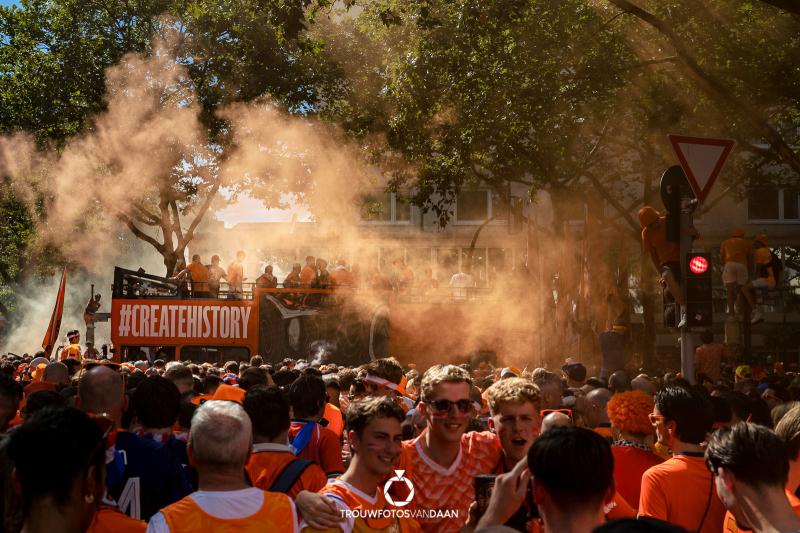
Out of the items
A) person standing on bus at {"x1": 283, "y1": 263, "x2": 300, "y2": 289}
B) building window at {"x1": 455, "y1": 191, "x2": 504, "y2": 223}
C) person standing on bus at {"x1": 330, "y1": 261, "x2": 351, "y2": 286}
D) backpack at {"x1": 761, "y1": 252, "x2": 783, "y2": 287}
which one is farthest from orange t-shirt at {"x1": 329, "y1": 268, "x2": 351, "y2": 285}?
building window at {"x1": 455, "y1": 191, "x2": 504, "y2": 223}

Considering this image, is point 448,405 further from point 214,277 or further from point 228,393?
point 214,277

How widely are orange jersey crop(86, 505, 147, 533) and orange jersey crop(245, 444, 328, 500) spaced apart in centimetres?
93

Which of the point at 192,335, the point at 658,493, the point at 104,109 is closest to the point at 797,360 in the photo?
the point at 192,335

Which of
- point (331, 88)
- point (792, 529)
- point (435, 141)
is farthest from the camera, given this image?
point (331, 88)

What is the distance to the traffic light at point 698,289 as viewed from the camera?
6.08 m

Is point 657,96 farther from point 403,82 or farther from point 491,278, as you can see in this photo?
point 491,278

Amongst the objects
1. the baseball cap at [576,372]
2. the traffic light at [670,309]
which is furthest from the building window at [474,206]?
the traffic light at [670,309]

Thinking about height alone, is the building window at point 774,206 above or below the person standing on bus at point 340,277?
above

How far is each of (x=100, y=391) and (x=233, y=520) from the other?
1635mm

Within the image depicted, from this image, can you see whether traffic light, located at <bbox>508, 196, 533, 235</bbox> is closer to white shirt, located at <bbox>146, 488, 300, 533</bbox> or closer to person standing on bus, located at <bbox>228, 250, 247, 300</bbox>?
person standing on bus, located at <bbox>228, 250, 247, 300</bbox>

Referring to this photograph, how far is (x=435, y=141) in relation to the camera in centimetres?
1647

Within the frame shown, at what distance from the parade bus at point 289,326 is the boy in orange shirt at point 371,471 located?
48.5 feet

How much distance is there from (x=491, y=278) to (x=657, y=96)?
68.3 ft

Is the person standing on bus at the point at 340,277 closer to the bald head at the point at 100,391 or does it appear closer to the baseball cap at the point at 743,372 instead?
the baseball cap at the point at 743,372
